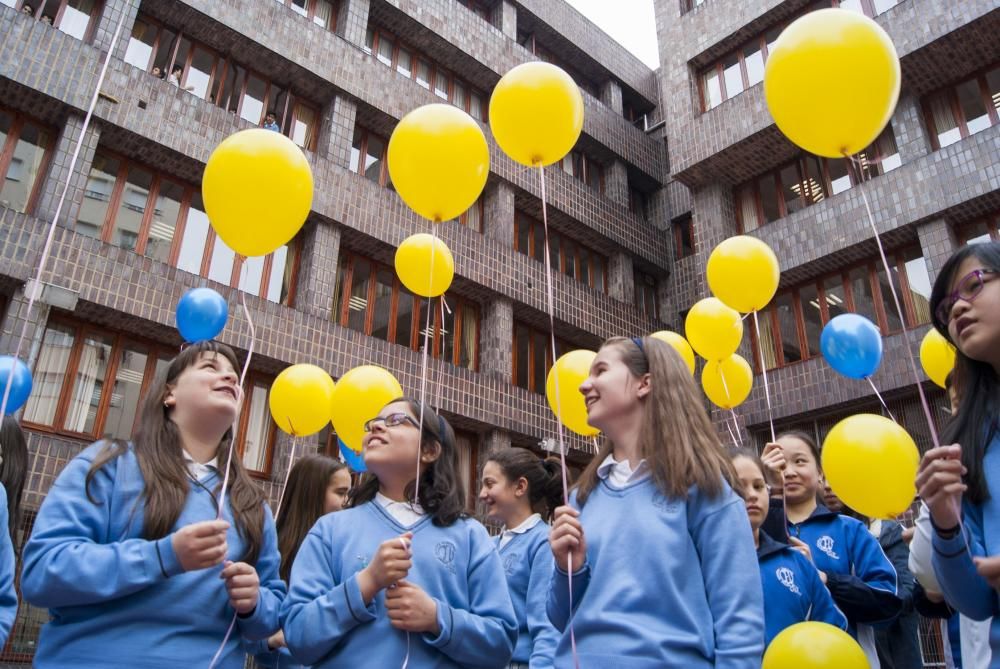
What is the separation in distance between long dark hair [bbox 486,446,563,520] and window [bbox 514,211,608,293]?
9.35 meters

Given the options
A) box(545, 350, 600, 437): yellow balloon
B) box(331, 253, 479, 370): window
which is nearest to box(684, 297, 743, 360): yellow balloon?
box(545, 350, 600, 437): yellow balloon

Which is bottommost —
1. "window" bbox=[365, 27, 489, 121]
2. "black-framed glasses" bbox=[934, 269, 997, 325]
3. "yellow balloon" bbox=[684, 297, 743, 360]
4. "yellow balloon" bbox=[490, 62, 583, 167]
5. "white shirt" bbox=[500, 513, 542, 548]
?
"white shirt" bbox=[500, 513, 542, 548]

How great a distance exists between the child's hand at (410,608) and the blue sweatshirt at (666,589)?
1.23ft

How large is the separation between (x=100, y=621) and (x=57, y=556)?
0.21 m

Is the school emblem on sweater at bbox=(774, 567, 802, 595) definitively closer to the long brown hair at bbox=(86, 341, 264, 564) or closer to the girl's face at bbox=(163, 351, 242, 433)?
the long brown hair at bbox=(86, 341, 264, 564)

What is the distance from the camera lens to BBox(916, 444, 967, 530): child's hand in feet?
5.24

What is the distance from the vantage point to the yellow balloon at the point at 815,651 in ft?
6.79

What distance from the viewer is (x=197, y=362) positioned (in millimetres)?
2516

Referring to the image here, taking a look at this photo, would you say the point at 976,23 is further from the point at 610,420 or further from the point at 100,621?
the point at 100,621

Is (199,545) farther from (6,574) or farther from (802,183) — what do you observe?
(802,183)

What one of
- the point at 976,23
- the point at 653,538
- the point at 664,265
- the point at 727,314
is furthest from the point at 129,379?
the point at 976,23

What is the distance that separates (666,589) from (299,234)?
9318 millimetres

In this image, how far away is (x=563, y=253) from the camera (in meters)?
14.2

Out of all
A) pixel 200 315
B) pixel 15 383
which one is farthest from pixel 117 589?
pixel 200 315
